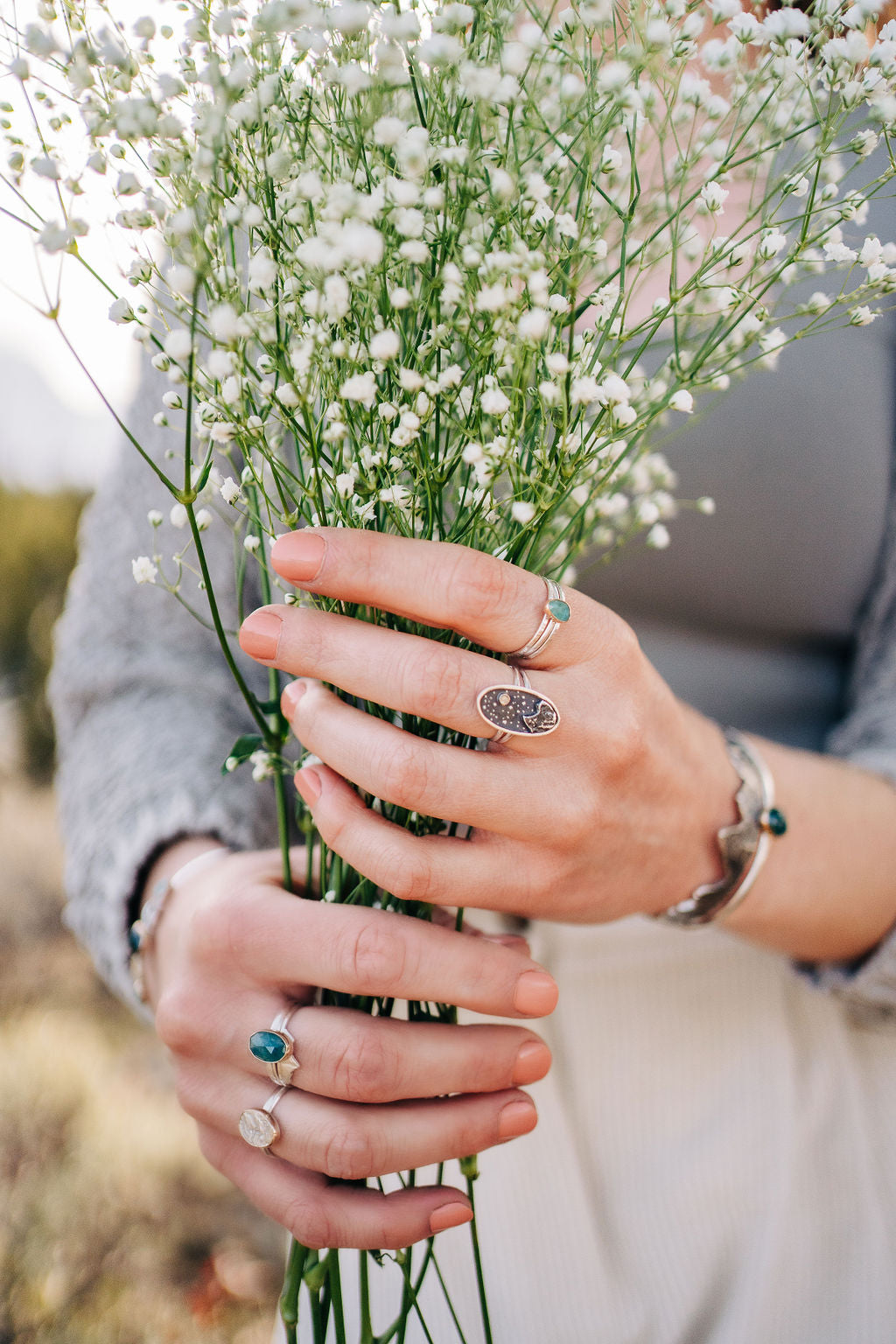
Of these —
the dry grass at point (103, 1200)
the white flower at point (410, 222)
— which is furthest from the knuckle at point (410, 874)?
the dry grass at point (103, 1200)

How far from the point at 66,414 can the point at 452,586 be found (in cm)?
305

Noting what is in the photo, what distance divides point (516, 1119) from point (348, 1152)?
0.45 ft

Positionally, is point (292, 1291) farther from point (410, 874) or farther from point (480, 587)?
point (480, 587)

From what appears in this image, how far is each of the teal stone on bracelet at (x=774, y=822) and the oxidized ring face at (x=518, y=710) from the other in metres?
0.32

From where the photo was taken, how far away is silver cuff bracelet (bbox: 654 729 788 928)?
0.72 metres

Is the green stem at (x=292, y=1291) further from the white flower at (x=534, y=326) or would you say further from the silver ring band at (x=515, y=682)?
the white flower at (x=534, y=326)

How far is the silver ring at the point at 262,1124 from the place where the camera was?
592 mm

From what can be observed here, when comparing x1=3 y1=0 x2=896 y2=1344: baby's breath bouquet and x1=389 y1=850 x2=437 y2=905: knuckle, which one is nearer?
x1=3 y1=0 x2=896 y2=1344: baby's breath bouquet

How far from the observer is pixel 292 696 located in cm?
56

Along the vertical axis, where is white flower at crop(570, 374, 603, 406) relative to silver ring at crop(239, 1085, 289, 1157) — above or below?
above

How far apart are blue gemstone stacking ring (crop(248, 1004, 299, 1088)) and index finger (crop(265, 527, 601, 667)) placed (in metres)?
0.32

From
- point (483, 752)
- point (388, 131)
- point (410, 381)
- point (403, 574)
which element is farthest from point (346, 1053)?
point (388, 131)

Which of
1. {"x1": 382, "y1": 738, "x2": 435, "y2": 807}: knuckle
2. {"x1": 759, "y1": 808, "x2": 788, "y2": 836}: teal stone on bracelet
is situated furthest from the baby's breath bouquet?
{"x1": 759, "y1": 808, "x2": 788, "y2": 836}: teal stone on bracelet

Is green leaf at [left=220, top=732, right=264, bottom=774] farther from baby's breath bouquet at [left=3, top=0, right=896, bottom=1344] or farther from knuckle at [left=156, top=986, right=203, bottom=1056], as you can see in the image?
knuckle at [left=156, top=986, right=203, bottom=1056]
